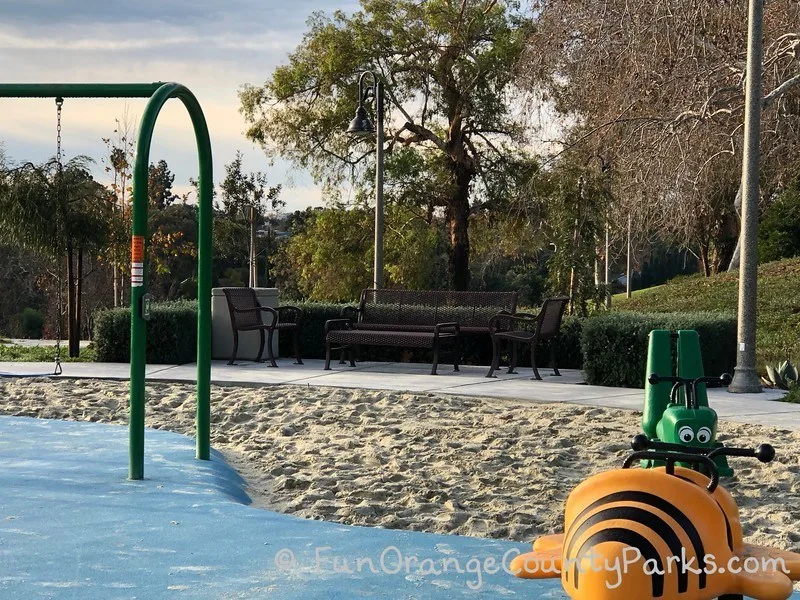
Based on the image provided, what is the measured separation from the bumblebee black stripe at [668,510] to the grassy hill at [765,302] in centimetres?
1137

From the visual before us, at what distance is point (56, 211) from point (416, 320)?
507 cm

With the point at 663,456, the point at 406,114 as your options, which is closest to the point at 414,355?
the point at 663,456

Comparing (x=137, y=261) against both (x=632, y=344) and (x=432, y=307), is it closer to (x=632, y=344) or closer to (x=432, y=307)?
(x=632, y=344)


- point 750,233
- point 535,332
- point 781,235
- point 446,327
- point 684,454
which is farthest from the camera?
point 781,235

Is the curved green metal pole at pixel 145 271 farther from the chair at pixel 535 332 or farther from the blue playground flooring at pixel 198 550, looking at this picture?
the chair at pixel 535 332

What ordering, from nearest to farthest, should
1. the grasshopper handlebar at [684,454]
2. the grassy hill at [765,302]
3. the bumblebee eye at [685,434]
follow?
the grasshopper handlebar at [684,454] < the bumblebee eye at [685,434] < the grassy hill at [765,302]

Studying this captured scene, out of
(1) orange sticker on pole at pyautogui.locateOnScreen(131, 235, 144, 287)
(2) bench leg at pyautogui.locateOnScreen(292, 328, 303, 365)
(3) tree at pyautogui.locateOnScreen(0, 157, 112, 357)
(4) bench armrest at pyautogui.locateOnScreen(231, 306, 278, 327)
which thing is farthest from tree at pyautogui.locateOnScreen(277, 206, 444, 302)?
(1) orange sticker on pole at pyautogui.locateOnScreen(131, 235, 144, 287)

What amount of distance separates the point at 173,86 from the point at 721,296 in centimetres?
1585

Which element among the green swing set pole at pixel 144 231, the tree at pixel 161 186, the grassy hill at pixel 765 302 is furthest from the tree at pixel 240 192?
the green swing set pole at pixel 144 231

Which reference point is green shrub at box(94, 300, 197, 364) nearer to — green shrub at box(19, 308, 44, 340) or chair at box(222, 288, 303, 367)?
chair at box(222, 288, 303, 367)

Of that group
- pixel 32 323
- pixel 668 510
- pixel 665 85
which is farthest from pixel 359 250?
pixel 668 510

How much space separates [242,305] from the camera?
13.5m

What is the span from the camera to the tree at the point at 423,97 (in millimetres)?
26219

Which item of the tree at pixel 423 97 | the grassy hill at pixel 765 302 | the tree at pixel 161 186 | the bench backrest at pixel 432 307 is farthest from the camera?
the tree at pixel 161 186
